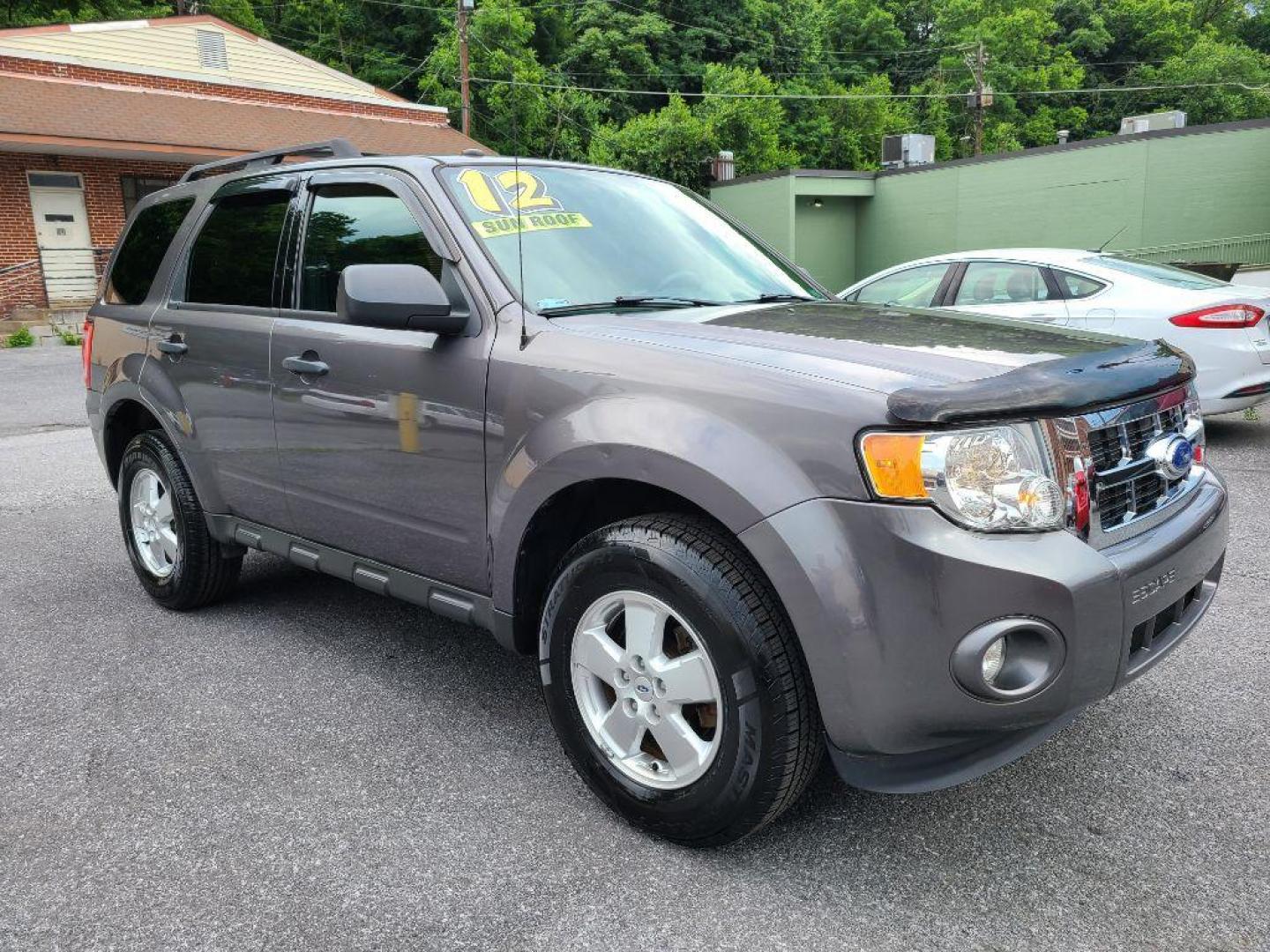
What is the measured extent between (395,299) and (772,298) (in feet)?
4.39

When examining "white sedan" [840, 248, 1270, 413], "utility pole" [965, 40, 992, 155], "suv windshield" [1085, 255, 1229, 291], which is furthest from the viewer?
"utility pole" [965, 40, 992, 155]

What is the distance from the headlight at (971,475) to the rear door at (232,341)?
7.74 feet

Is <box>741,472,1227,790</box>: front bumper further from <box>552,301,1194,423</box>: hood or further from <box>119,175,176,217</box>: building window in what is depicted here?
<box>119,175,176,217</box>: building window

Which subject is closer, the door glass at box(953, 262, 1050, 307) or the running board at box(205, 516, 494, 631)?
the running board at box(205, 516, 494, 631)

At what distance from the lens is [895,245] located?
30000 millimetres

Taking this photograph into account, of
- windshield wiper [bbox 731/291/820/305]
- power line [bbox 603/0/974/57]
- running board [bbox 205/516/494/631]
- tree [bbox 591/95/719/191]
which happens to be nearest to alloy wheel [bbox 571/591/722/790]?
running board [bbox 205/516/494/631]

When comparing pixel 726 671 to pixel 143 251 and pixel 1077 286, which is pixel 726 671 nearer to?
pixel 143 251

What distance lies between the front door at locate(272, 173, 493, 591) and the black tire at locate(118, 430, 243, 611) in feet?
2.53

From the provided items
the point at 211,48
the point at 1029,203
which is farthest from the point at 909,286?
the point at 211,48

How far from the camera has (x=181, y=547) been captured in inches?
165

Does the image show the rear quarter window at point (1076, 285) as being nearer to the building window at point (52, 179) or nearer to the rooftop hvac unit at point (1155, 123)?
the building window at point (52, 179)

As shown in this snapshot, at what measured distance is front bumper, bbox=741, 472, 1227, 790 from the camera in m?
2.06

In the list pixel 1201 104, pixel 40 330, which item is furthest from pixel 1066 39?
pixel 40 330

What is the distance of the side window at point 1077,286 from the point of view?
7.38 m
